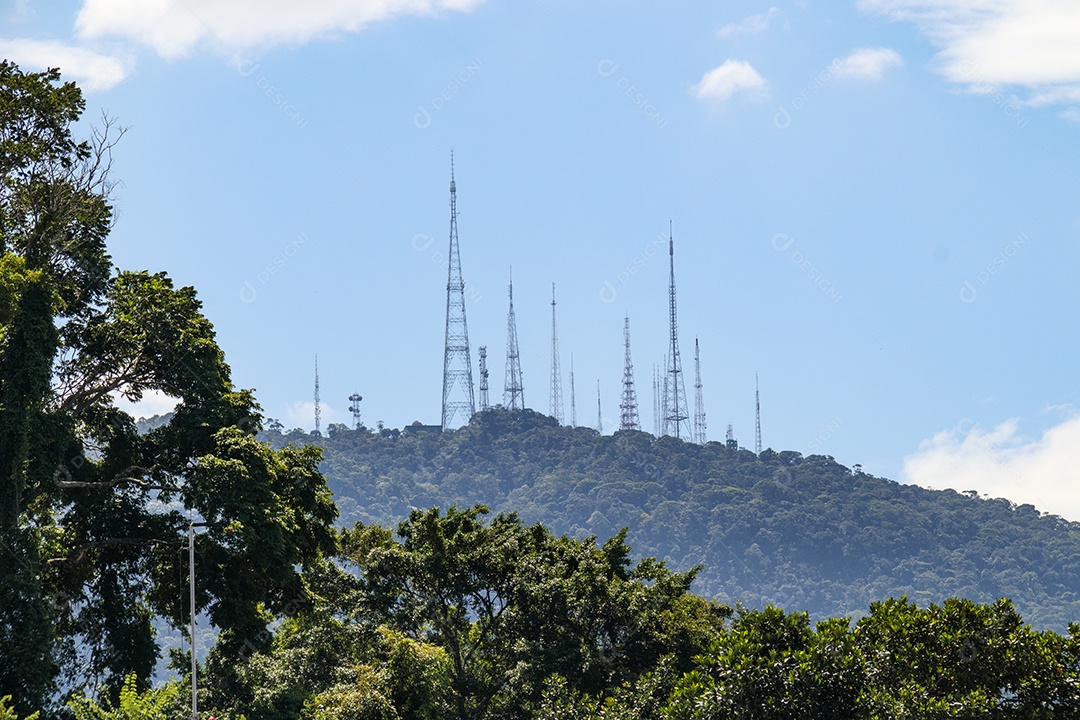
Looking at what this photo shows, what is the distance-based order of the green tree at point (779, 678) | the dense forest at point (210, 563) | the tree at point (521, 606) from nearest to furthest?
1. the green tree at point (779, 678)
2. the dense forest at point (210, 563)
3. the tree at point (521, 606)

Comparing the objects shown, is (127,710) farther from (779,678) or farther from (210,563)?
(779,678)

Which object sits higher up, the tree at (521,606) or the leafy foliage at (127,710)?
the tree at (521,606)

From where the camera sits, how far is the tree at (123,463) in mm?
37594

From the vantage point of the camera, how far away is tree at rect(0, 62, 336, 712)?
37.6 metres

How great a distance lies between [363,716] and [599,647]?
758cm

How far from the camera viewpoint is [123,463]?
133 ft

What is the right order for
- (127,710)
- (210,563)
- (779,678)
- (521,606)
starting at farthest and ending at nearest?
(521,606)
(210,563)
(127,710)
(779,678)

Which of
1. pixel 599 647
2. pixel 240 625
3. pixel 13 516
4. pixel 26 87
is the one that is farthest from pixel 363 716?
pixel 26 87

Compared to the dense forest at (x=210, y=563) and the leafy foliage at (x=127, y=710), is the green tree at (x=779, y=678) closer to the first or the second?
the dense forest at (x=210, y=563)

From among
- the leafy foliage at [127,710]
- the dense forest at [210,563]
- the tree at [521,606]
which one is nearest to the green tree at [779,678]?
the dense forest at [210,563]

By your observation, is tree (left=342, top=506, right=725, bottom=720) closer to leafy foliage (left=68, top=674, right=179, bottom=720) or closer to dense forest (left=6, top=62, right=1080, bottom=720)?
dense forest (left=6, top=62, right=1080, bottom=720)

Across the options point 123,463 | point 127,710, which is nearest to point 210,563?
point 123,463

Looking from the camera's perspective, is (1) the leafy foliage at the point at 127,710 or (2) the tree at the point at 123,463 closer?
(1) the leafy foliage at the point at 127,710

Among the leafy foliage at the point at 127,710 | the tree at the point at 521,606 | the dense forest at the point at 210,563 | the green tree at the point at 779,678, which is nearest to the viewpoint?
the green tree at the point at 779,678
